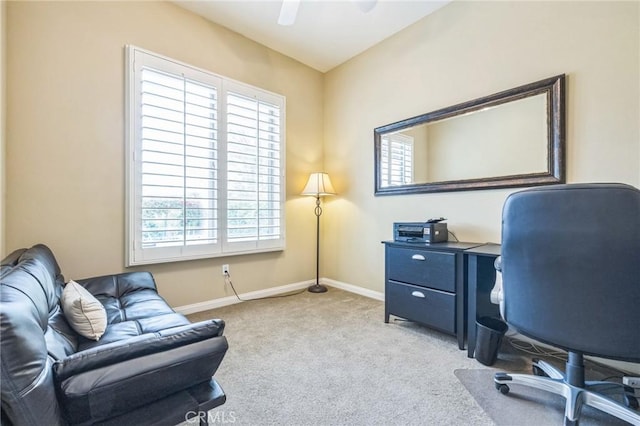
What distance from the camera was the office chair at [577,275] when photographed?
1126mm

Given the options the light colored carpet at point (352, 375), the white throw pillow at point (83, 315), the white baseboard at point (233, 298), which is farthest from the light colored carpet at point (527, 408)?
the white baseboard at point (233, 298)

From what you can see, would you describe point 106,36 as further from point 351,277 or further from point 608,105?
point 608,105

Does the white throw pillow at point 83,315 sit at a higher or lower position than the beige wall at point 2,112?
lower

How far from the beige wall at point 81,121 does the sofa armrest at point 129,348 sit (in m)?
1.79

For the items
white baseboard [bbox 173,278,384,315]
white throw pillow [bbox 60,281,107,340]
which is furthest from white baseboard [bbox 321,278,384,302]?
white throw pillow [bbox 60,281,107,340]

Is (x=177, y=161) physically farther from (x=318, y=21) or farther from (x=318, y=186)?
(x=318, y=21)

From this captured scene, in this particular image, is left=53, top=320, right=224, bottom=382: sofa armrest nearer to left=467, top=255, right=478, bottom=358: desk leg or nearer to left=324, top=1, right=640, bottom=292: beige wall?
left=467, top=255, right=478, bottom=358: desk leg

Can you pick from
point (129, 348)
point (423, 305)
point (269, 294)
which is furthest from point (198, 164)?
point (423, 305)

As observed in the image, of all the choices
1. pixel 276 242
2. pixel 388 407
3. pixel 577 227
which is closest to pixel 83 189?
pixel 276 242

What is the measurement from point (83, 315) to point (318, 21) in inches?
122

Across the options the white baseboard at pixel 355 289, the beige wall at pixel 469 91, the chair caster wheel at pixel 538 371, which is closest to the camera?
the chair caster wheel at pixel 538 371

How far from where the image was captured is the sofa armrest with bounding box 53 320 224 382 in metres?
0.86

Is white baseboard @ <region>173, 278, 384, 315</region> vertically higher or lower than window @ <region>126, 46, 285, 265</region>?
lower

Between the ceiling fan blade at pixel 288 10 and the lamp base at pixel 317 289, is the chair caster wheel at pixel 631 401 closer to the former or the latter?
the lamp base at pixel 317 289
